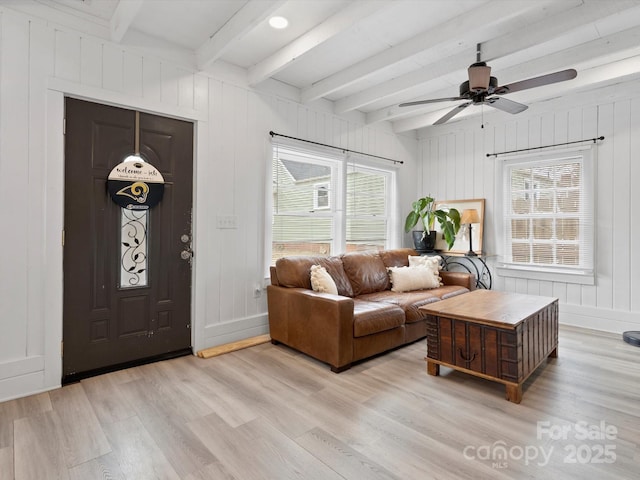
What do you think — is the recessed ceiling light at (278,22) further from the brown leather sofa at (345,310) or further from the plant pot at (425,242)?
the plant pot at (425,242)

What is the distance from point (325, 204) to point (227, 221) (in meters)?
1.44

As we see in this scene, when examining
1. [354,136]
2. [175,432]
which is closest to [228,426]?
[175,432]

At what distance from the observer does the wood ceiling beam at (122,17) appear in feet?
7.67

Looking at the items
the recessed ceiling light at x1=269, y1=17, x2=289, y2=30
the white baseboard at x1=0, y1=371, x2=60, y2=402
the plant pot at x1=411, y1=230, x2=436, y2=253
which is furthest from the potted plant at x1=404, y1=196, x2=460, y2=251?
the white baseboard at x1=0, y1=371, x2=60, y2=402

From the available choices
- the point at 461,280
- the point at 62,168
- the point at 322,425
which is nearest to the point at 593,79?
the point at 461,280

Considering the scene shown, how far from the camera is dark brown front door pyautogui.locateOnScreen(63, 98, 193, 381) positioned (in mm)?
2658

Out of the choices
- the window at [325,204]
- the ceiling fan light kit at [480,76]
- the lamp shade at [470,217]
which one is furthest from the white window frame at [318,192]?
the ceiling fan light kit at [480,76]

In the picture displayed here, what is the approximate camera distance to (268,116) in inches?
150

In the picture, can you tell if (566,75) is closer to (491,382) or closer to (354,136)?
(491,382)

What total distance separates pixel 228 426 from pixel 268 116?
2.99 metres

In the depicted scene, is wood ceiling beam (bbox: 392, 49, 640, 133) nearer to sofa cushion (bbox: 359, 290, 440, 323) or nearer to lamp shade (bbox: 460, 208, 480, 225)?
lamp shade (bbox: 460, 208, 480, 225)

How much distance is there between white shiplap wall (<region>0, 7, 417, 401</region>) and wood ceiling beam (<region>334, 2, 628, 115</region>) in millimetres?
1027

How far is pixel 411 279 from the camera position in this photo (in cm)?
412

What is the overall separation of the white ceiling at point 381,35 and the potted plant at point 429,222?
1.66 meters
